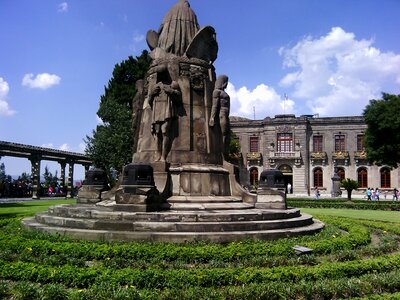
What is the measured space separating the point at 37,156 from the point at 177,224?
3373 cm

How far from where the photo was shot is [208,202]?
12.6 metres

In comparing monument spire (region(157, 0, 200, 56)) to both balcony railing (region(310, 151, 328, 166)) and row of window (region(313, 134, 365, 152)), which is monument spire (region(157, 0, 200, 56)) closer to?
balcony railing (region(310, 151, 328, 166))

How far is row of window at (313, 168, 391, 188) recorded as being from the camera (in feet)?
181

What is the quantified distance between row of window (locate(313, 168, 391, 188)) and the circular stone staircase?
155ft

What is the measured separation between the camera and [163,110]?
44.3ft

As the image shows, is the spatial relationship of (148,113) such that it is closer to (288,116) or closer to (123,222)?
(123,222)

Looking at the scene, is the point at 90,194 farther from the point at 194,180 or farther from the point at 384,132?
the point at 384,132

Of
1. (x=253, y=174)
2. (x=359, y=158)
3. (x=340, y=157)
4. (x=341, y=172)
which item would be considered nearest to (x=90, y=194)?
(x=253, y=174)

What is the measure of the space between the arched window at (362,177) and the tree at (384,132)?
19.8m

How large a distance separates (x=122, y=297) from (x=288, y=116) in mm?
54701

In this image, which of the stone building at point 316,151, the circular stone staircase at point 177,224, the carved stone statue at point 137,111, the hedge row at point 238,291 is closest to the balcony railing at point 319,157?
the stone building at point 316,151

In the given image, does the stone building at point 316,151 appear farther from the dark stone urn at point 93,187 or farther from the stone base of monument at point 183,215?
the stone base of monument at point 183,215

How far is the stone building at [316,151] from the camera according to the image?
56625mm

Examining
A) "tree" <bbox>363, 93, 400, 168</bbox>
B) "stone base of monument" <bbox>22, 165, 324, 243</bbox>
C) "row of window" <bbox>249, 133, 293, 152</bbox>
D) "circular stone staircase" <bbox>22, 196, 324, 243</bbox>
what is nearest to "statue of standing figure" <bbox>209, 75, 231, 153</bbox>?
"stone base of monument" <bbox>22, 165, 324, 243</bbox>
